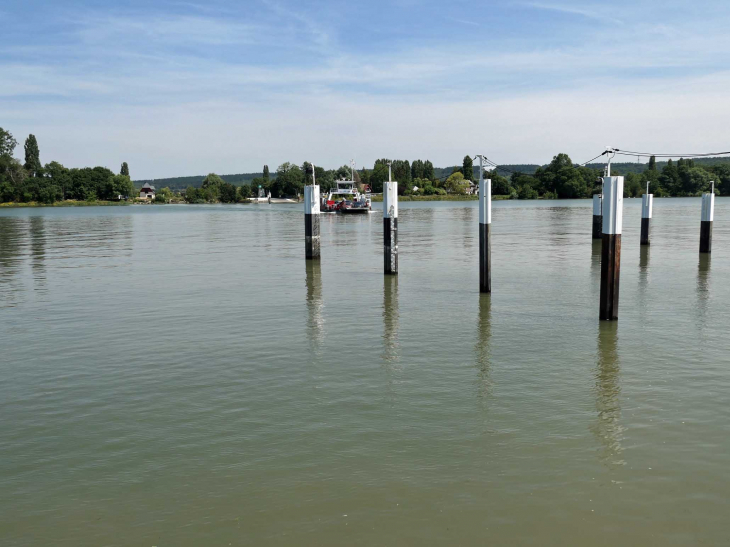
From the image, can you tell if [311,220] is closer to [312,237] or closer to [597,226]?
[312,237]

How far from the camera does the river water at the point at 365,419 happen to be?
6.85m

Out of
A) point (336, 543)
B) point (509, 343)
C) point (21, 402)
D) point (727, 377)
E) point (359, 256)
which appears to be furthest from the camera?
point (359, 256)

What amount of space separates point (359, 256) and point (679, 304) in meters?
18.6

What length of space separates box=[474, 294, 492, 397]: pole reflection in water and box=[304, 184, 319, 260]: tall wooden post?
1041cm

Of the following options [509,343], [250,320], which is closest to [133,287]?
[250,320]

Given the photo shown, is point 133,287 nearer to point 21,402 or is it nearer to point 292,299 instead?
point 292,299

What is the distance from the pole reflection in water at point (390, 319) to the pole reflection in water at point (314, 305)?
1549 millimetres

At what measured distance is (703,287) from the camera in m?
22.5

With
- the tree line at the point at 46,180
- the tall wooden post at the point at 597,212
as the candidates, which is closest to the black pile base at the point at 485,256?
Answer: the tall wooden post at the point at 597,212

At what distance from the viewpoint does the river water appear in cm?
685

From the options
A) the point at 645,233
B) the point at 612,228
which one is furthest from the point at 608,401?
the point at 645,233

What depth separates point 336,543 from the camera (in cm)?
648

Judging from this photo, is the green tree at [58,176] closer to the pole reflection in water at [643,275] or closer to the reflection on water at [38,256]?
the reflection on water at [38,256]

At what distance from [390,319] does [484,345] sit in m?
3.61
